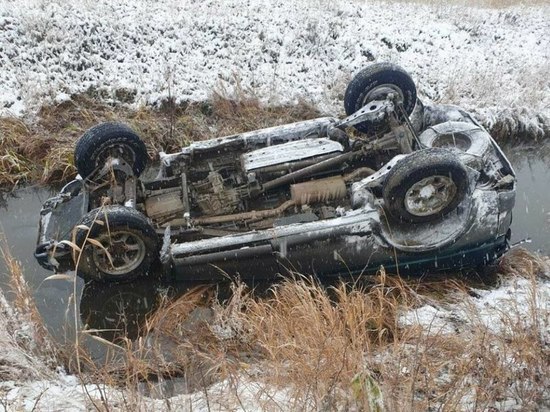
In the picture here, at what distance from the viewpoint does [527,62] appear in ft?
30.7

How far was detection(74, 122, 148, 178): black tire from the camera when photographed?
5.33 meters

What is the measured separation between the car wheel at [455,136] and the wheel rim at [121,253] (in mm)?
2890

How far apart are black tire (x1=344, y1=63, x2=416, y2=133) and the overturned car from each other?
0.01 meters

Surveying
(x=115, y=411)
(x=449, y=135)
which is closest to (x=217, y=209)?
(x=449, y=135)

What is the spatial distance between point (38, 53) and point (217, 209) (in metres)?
5.01

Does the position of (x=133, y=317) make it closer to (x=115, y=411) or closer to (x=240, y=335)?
(x=240, y=335)

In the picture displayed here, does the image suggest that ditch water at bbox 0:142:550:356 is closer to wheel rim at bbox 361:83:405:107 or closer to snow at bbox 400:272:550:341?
snow at bbox 400:272:550:341

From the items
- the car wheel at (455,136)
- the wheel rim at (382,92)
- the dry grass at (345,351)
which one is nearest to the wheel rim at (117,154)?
the dry grass at (345,351)

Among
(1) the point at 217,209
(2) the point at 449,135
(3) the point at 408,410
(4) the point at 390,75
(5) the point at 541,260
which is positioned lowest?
(5) the point at 541,260

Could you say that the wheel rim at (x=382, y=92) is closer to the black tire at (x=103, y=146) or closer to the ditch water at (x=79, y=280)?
the ditch water at (x=79, y=280)

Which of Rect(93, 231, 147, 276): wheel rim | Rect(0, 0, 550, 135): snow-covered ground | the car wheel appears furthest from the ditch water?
the car wheel

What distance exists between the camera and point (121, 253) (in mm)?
4812

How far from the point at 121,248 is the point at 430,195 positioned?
2669 mm

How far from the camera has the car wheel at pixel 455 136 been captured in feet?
17.2
